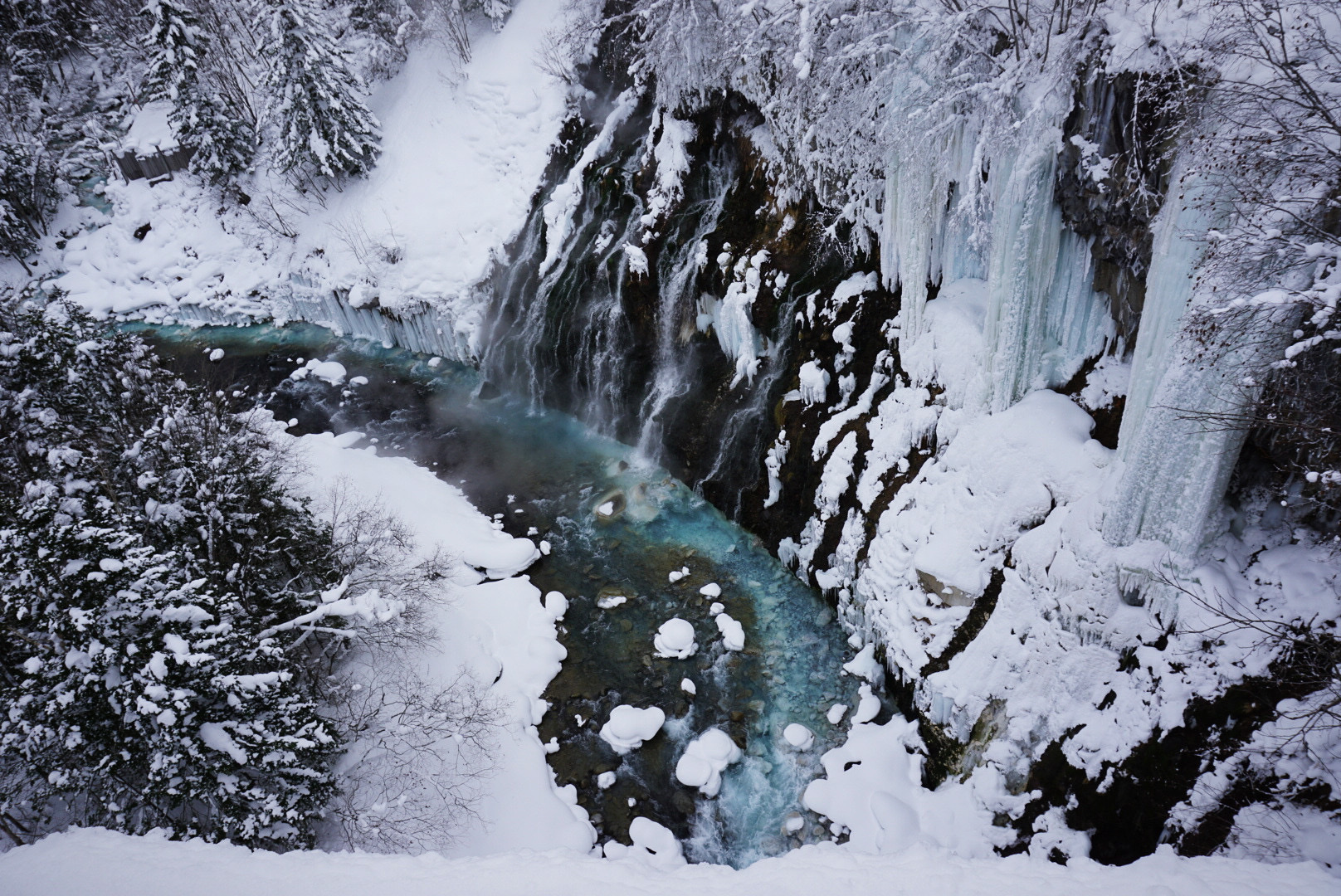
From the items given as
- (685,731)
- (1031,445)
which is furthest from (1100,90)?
(685,731)

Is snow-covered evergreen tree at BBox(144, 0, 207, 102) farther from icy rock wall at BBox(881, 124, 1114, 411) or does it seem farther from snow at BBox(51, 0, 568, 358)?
icy rock wall at BBox(881, 124, 1114, 411)

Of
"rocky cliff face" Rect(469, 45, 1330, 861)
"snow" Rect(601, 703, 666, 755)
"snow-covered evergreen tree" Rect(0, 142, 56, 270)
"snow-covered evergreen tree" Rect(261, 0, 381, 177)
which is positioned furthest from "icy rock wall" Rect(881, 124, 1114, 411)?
"snow-covered evergreen tree" Rect(0, 142, 56, 270)

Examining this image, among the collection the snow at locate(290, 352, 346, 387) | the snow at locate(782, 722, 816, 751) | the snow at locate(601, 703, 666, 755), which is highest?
the snow at locate(290, 352, 346, 387)

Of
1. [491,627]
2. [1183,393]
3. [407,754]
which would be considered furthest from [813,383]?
[407,754]

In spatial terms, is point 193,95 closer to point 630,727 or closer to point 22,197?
point 22,197

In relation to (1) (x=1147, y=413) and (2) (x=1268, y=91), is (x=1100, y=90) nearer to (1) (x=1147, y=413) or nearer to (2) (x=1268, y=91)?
(2) (x=1268, y=91)

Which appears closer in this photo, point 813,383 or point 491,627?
point 491,627
